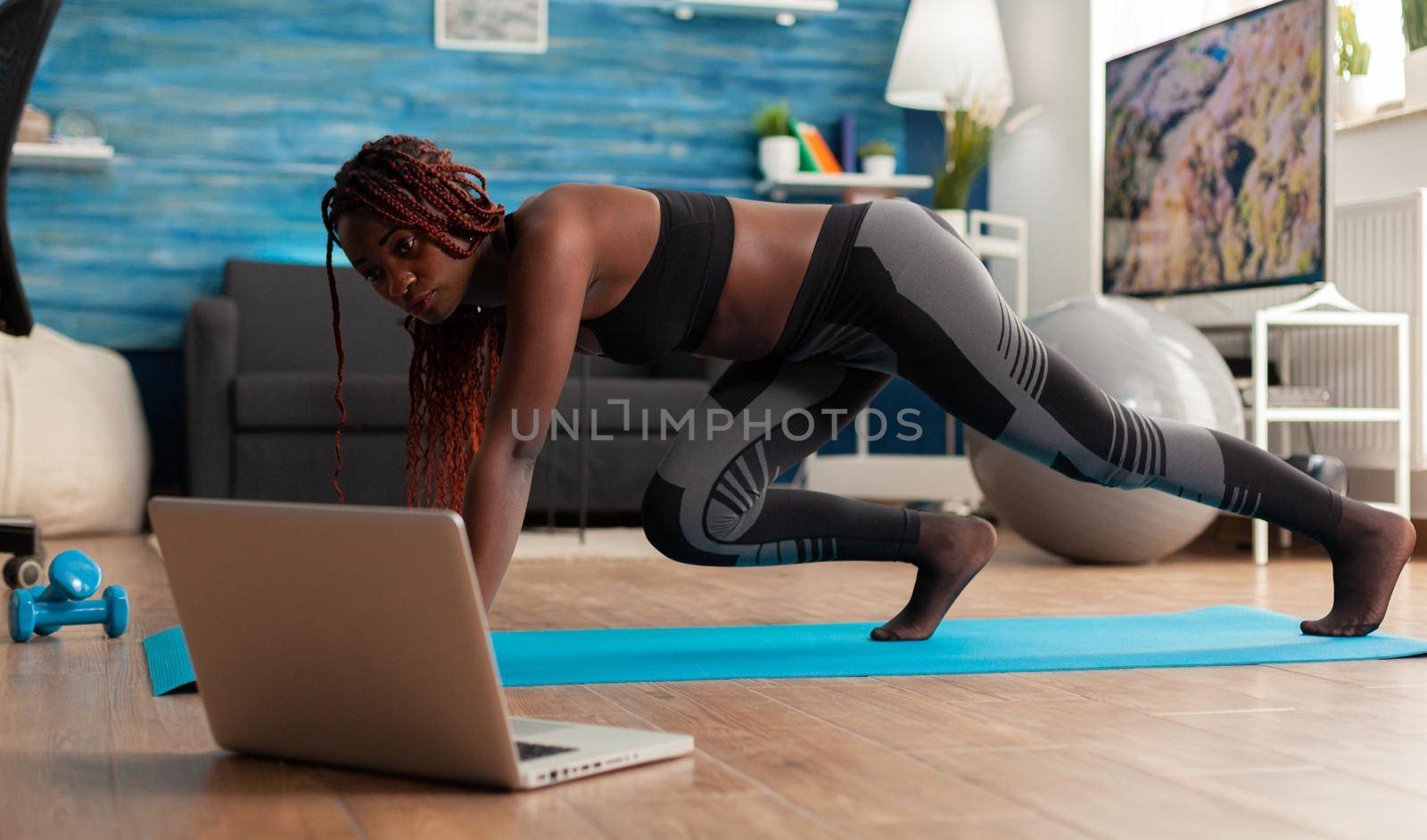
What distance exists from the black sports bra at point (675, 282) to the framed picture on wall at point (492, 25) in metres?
3.58

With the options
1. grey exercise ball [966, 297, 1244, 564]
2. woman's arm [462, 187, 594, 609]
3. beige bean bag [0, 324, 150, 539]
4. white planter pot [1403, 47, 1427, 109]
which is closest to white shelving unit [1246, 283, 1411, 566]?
grey exercise ball [966, 297, 1244, 564]

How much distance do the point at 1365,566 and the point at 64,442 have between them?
3.35m

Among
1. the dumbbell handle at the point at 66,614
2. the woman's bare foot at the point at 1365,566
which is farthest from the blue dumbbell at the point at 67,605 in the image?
the woman's bare foot at the point at 1365,566

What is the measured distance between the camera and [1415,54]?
374 centimetres

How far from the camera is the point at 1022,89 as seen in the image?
531 centimetres

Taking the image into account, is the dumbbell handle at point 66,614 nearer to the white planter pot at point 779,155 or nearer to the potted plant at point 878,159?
the white planter pot at point 779,155

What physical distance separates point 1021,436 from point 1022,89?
3.74 meters

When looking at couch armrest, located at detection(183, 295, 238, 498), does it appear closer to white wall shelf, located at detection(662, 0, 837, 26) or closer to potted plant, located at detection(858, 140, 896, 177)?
white wall shelf, located at detection(662, 0, 837, 26)

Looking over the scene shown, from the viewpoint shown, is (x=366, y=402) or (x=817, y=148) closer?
(x=366, y=402)

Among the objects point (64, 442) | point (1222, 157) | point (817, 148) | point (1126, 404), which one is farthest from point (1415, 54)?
point (64, 442)

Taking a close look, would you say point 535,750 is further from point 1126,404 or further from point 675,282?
point 1126,404

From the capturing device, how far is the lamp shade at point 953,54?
4707mm

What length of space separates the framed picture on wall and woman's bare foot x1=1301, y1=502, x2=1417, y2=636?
3772 millimetres

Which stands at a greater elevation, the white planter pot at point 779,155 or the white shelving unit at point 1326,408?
the white planter pot at point 779,155
